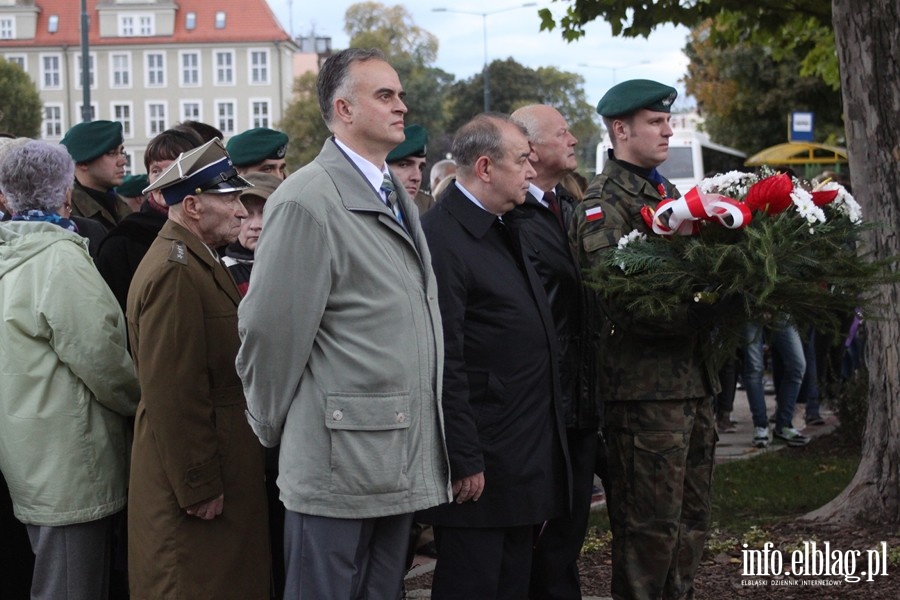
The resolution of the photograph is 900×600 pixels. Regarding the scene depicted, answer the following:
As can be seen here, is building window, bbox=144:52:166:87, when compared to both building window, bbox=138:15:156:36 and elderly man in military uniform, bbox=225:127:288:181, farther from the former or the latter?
elderly man in military uniform, bbox=225:127:288:181

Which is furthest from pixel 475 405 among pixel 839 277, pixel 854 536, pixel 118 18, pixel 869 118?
pixel 118 18

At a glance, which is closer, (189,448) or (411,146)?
(189,448)

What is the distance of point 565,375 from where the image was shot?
4.99 meters

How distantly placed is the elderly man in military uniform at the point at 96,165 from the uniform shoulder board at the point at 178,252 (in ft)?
7.05

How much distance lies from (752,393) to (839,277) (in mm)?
5899

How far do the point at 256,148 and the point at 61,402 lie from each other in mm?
2359

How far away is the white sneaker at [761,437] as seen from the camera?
401 inches

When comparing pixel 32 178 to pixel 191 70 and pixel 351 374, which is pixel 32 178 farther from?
pixel 191 70

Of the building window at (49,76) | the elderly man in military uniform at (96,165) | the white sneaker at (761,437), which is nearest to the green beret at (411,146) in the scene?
the elderly man in military uniform at (96,165)

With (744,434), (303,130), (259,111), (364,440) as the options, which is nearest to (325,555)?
(364,440)

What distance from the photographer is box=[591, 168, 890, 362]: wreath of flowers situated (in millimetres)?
4492

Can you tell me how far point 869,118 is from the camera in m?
6.71

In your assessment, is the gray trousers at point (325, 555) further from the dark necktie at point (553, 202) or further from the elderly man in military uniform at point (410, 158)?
the elderly man in military uniform at point (410, 158)

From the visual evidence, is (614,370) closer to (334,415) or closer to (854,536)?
(334,415)
